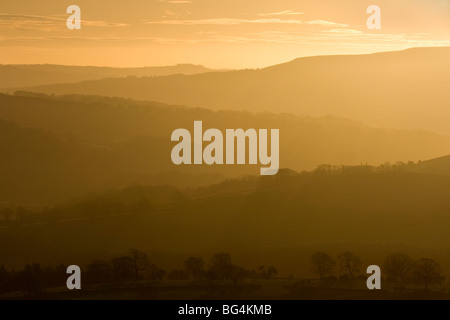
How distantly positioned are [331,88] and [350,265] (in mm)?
40906

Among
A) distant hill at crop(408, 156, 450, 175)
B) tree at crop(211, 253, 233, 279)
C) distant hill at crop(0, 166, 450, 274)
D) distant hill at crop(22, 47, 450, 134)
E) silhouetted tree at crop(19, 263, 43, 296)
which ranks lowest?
silhouetted tree at crop(19, 263, 43, 296)

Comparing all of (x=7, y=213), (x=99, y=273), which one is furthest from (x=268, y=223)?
(x=7, y=213)

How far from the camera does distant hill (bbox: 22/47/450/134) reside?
4962 centimetres

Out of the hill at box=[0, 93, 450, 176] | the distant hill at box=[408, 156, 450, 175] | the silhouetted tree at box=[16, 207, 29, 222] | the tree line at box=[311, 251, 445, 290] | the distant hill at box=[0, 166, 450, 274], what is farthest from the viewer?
the hill at box=[0, 93, 450, 176]

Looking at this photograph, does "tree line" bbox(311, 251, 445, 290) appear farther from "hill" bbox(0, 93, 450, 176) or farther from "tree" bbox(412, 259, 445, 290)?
"hill" bbox(0, 93, 450, 176)

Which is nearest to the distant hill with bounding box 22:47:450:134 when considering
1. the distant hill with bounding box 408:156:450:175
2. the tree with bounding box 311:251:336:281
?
the distant hill with bounding box 408:156:450:175

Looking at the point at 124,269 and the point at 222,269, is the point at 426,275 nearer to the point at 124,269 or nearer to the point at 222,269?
the point at 222,269

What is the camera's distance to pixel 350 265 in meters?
15.1

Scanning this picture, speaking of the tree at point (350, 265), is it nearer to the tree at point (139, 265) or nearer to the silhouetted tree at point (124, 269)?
the tree at point (139, 265)

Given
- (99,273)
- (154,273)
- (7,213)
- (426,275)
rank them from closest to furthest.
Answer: (426,275)
(154,273)
(99,273)
(7,213)

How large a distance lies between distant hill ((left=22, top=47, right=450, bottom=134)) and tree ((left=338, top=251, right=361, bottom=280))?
31.6 metres

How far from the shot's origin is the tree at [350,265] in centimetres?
1425

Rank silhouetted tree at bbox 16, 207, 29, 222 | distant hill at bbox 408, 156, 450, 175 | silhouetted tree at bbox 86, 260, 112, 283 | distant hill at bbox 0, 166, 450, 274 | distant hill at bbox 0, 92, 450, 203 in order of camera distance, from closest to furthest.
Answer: silhouetted tree at bbox 86, 260, 112, 283, distant hill at bbox 0, 166, 450, 274, silhouetted tree at bbox 16, 207, 29, 222, distant hill at bbox 408, 156, 450, 175, distant hill at bbox 0, 92, 450, 203

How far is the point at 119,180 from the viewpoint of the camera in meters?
30.8
